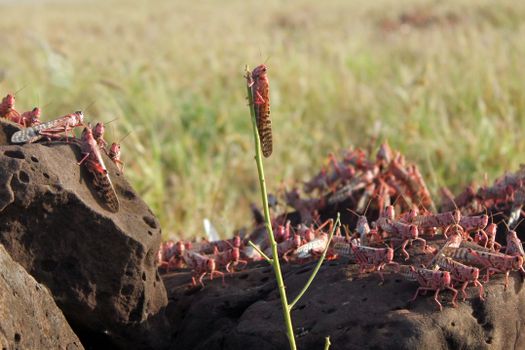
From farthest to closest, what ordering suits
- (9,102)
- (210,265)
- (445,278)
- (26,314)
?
(210,265) < (9,102) < (445,278) < (26,314)

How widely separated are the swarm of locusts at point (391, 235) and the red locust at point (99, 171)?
0.58 metres

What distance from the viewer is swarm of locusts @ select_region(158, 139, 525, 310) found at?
2873 mm

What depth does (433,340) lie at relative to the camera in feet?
8.68

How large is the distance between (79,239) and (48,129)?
16.3 inches

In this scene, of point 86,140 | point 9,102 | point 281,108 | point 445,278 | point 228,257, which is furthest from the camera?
point 281,108

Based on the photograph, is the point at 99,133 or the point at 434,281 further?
the point at 99,133

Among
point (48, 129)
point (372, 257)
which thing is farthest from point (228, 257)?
point (48, 129)

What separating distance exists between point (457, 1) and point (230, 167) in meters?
17.4

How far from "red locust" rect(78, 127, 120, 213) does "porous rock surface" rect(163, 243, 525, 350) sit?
0.58m

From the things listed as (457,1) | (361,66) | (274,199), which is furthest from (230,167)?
(457,1)

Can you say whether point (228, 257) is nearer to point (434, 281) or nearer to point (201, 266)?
point (201, 266)

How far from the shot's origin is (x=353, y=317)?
2775 millimetres

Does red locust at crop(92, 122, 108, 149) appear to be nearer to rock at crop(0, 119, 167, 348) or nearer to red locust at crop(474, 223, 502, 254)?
rock at crop(0, 119, 167, 348)

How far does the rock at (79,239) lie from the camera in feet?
8.83
